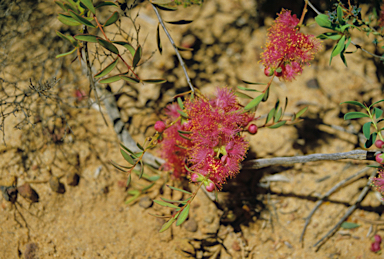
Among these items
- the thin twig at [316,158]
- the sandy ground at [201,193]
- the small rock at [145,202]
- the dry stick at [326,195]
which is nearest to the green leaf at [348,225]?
the sandy ground at [201,193]

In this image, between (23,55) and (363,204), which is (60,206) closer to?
(23,55)

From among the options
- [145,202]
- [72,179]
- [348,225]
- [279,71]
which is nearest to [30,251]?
[72,179]

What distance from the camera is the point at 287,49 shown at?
122cm

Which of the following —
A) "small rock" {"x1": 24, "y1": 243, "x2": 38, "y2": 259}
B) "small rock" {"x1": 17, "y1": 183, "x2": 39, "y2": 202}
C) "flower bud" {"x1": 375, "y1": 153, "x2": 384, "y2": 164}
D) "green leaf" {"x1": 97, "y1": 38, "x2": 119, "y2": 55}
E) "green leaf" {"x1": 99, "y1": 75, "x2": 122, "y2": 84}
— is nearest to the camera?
"green leaf" {"x1": 97, "y1": 38, "x2": 119, "y2": 55}

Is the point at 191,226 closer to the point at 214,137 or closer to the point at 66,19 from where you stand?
the point at 214,137

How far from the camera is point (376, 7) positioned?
5.70ft

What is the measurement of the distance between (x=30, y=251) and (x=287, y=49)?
1.84m

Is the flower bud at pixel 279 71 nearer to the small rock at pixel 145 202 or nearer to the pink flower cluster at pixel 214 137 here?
the pink flower cluster at pixel 214 137

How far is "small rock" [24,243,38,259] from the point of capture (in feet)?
4.79

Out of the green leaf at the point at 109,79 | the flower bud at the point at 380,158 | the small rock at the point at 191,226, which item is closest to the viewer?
the green leaf at the point at 109,79

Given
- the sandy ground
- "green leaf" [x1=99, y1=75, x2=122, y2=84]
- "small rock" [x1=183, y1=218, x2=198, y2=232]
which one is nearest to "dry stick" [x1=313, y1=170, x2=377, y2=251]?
the sandy ground

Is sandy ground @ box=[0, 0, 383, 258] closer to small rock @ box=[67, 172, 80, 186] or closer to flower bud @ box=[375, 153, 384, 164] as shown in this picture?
small rock @ box=[67, 172, 80, 186]

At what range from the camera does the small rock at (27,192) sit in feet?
5.18

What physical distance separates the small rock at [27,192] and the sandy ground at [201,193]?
1.4 inches
